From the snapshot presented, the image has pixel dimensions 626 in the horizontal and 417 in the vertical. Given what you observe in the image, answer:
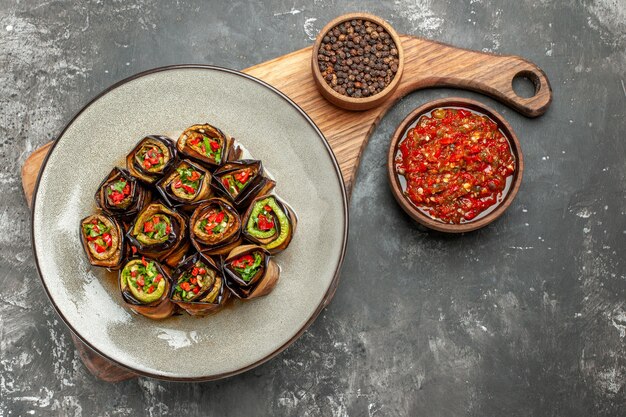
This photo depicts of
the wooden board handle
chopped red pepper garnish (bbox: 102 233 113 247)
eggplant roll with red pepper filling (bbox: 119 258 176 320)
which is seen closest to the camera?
eggplant roll with red pepper filling (bbox: 119 258 176 320)

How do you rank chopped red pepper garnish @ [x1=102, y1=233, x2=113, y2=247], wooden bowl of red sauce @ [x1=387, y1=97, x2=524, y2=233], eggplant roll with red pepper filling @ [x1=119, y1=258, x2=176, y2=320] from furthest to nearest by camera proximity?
wooden bowl of red sauce @ [x1=387, y1=97, x2=524, y2=233] → chopped red pepper garnish @ [x1=102, y1=233, x2=113, y2=247] → eggplant roll with red pepper filling @ [x1=119, y1=258, x2=176, y2=320]

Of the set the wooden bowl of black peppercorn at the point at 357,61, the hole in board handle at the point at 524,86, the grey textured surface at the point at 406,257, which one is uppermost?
the wooden bowl of black peppercorn at the point at 357,61

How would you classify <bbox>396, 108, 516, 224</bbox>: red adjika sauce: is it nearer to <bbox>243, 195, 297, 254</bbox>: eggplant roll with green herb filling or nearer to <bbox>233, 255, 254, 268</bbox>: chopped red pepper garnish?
<bbox>243, 195, 297, 254</bbox>: eggplant roll with green herb filling

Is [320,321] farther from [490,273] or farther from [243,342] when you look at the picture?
[490,273]

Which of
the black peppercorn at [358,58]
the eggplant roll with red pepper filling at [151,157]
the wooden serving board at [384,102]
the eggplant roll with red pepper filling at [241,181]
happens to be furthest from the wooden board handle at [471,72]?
the eggplant roll with red pepper filling at [151,157]

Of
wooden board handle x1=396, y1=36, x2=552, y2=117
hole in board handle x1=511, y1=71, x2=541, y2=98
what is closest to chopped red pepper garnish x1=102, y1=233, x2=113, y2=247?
wooden board handle x1=396, y1=36, x2=552, y2=117

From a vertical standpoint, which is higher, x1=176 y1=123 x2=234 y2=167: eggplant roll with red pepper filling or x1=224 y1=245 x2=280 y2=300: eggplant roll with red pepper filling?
x1=176 y1=123 x2=234 y2=167: eggplant roll with red pepper filling

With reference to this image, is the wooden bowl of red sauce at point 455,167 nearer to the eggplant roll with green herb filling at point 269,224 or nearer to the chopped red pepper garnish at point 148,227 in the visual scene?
the eggplant roll with green herb filling at point 269,224
